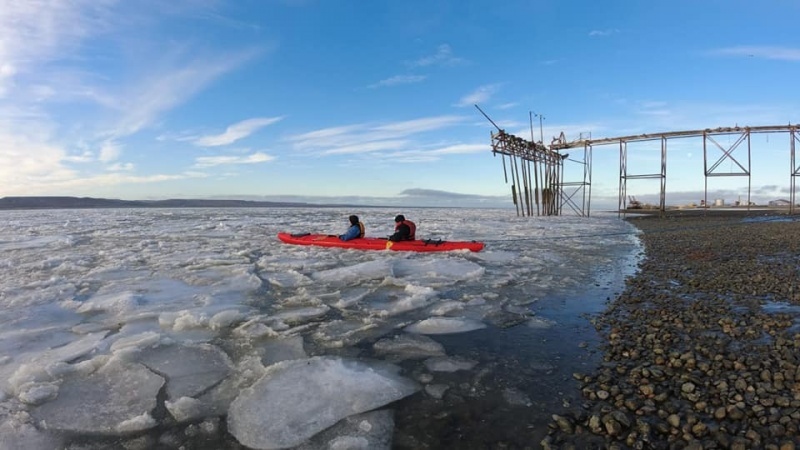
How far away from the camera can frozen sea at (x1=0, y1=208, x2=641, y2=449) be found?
3051 mm

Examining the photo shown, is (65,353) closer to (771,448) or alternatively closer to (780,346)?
(771,448)

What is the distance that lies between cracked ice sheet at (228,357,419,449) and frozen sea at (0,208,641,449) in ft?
0.05

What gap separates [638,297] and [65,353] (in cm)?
703

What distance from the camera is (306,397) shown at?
3473 millimetres

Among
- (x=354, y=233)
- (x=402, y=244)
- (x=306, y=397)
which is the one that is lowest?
(x=306, y=397)

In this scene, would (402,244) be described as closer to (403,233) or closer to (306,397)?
(403,233)

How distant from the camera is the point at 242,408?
332 centimetres

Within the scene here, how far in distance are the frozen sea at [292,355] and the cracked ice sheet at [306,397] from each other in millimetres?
14

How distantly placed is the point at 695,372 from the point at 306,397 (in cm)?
317

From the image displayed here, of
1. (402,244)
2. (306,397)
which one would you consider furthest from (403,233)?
(306,397)

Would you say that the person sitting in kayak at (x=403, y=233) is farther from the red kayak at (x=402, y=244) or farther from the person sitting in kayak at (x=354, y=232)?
the person sitting in kayak at (x=354, y=232)

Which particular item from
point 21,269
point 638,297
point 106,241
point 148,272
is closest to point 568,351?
point 638,297

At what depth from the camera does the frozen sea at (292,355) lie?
3.05 meters

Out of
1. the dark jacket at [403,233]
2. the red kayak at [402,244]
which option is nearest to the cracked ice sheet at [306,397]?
the red kayak at [402,244]
